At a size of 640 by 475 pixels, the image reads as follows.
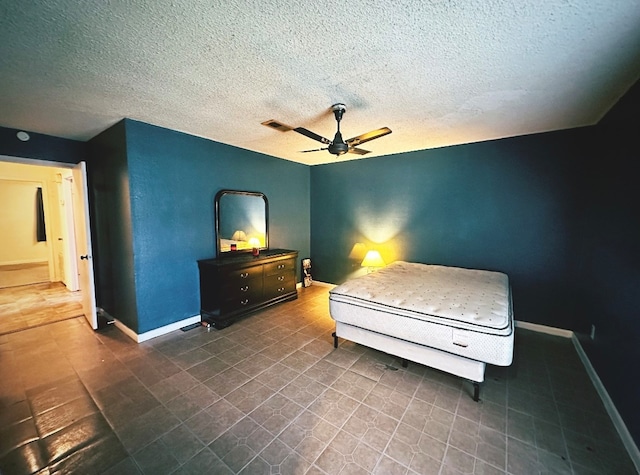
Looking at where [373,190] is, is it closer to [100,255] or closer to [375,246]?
[375,246]

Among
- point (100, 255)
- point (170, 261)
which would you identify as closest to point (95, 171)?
point (100, 255)

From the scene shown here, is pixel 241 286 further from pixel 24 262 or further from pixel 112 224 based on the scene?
pixel 24 262

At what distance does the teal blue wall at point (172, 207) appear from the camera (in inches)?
117

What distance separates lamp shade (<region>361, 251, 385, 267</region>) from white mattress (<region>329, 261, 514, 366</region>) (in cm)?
109

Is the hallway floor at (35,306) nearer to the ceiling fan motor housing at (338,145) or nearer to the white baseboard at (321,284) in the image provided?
the white baseboard at (321,284)

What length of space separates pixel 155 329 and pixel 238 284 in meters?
1.10

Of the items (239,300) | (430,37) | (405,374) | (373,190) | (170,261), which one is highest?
(430,37)

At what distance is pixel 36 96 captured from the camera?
2229 millimetres

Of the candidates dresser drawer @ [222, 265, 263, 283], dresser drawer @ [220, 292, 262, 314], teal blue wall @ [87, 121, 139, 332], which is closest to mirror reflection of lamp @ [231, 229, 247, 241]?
dresser drawer @ [222, 265, 263, 283]

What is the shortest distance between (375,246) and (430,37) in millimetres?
3471

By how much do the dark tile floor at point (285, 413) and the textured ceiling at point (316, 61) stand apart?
8.34 feet

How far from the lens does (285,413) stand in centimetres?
193

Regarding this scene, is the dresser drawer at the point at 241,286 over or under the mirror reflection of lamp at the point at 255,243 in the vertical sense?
under

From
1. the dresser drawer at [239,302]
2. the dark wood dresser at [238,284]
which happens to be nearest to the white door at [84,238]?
the dark wood dresser at [238,284]
